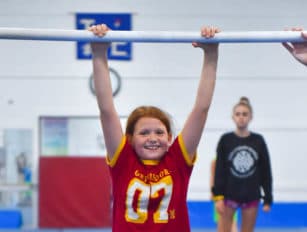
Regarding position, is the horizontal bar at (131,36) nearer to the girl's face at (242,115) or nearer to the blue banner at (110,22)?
the girl's face at (242,115)

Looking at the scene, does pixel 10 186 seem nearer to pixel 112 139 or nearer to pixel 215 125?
pixel 215 125

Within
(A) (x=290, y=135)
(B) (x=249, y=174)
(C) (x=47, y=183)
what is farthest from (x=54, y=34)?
(A) (x=290, y=135)

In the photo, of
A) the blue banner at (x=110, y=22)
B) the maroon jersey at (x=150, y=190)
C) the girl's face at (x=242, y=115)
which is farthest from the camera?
the blue banner at (x=110, y=22)

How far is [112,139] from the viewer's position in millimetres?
2355

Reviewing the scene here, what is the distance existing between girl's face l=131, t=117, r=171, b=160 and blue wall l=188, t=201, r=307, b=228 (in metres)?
5.72

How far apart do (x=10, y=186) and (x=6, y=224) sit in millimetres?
488

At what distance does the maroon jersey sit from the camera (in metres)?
2.33

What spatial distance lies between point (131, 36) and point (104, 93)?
246mm

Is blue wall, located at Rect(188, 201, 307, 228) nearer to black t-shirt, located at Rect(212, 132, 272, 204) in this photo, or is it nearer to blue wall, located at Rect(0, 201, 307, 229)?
blue wall, located at Rect(0, 201, 307, 229)

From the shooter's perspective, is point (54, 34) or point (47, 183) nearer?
point (54, 34)

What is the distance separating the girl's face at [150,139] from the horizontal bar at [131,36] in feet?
1.08

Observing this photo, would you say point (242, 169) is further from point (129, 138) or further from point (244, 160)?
point (129, 138)

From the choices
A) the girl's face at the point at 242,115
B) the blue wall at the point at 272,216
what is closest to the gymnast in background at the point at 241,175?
the girl's face at the point at 242,115

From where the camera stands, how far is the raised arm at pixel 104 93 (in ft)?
7.68
